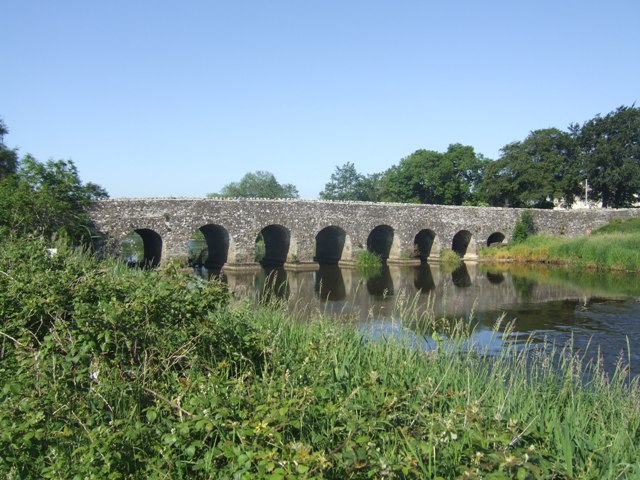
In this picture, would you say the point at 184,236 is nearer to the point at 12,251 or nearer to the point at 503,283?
the point at 503,283

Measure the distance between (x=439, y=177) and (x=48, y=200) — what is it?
1391 inches

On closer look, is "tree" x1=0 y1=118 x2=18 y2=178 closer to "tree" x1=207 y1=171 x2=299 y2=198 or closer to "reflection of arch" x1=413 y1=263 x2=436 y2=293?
"reflection of arch" x1=413 y1=263 x2=436 y2=293

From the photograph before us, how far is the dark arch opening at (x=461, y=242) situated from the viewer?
31998mm

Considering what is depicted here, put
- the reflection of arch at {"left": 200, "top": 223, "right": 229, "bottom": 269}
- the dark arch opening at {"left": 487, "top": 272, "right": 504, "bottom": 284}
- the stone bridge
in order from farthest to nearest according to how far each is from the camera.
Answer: the reflection of arch at {"left": 200, "top": 223, "right": 229, "bottom": 269}, the dark arch opening at {"left": 487, "top": 272, "right": 504, "bottom": 284}, the stone bridge

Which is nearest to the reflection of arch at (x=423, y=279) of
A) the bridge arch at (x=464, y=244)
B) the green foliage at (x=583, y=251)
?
the bridge arch at (x=464, y=244)

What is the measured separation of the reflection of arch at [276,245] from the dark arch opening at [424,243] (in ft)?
25.6

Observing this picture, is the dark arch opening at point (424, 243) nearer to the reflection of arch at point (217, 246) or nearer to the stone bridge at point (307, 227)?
the stone bridge at point (307, 227)

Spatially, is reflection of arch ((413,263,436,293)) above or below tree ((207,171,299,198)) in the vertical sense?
below

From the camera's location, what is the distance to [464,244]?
32.8 metres

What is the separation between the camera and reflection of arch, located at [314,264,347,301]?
17206 millimetres

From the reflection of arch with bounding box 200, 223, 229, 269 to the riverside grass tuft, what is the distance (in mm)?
→ 18409

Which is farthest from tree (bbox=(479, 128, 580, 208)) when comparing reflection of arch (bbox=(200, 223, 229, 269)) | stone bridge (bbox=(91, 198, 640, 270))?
reflection of arch (bbox=(200, 223, 229, 269))

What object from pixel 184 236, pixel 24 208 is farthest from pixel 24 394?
pixel 184 236

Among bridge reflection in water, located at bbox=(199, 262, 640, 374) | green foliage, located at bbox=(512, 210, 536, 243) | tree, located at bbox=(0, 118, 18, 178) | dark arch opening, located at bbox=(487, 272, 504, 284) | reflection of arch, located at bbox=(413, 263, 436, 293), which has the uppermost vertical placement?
tree, located at bbox=(0, 118, 18, 178)
